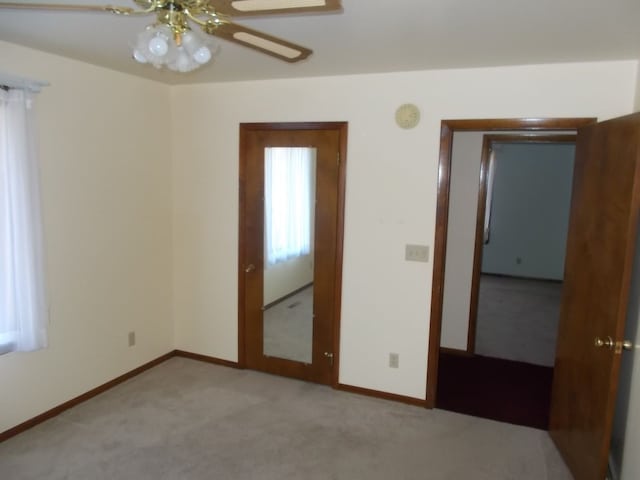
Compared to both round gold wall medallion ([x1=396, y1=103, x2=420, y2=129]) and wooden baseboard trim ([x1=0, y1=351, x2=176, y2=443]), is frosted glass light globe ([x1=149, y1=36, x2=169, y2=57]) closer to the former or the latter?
round gold wall medallion ([x1=396, y1=103, x2=420, y2=129])

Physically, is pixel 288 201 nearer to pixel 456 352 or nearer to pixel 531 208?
pixel 456 352

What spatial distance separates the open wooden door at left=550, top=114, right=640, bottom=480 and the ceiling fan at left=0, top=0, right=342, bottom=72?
1.62 m

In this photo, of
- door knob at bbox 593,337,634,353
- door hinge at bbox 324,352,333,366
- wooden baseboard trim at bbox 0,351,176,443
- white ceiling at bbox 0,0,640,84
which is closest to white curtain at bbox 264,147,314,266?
white ceiling at bbox 0,0,640,84

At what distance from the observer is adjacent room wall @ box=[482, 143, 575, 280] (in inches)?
277

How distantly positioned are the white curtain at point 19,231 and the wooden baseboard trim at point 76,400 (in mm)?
527

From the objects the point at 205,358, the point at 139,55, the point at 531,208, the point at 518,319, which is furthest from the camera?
the point at 531,208

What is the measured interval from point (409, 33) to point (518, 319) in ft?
13.7

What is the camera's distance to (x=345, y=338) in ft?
10.9

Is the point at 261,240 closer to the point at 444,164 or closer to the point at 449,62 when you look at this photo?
the point at 444,164

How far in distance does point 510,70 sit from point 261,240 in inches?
81.9

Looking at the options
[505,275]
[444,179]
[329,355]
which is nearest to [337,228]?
[444,179]

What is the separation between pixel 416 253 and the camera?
3.07m

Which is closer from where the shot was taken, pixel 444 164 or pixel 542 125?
pixel 542 125

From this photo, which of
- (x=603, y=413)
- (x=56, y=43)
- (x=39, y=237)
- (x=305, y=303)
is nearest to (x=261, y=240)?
(x=305, y=303)
